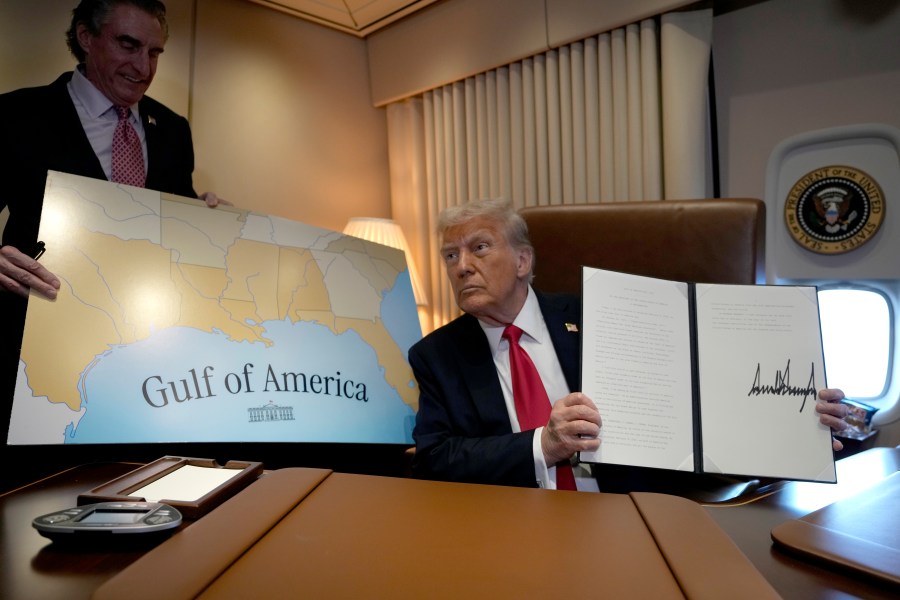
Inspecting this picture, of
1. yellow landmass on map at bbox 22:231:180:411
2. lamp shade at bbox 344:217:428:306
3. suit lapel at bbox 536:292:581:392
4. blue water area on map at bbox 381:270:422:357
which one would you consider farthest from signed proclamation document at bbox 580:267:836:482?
lamp shade at bbox 344:217:428:306

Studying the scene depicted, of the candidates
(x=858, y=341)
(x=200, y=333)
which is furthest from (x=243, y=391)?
(x=858, y=341)

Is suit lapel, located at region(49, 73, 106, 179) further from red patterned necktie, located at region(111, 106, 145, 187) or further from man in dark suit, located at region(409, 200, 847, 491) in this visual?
man in dark suit, located at region(409, 200, 847, 491)

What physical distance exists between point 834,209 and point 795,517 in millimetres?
1933

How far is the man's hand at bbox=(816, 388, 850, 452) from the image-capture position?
105 centimetres

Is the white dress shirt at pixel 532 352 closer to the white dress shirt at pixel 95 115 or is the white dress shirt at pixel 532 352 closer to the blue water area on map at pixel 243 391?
the blue water area on map at pixel 243 391

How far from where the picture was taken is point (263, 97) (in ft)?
10.7

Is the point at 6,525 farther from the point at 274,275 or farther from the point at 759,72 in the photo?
the point at 759,72

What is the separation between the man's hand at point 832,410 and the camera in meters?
1.05

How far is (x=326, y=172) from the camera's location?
358 centimetres

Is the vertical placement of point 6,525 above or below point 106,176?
below

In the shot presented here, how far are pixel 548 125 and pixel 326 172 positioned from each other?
142cm

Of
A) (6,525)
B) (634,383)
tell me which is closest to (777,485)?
(634,383)

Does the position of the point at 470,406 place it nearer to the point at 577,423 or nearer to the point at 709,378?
the point at 577,423
